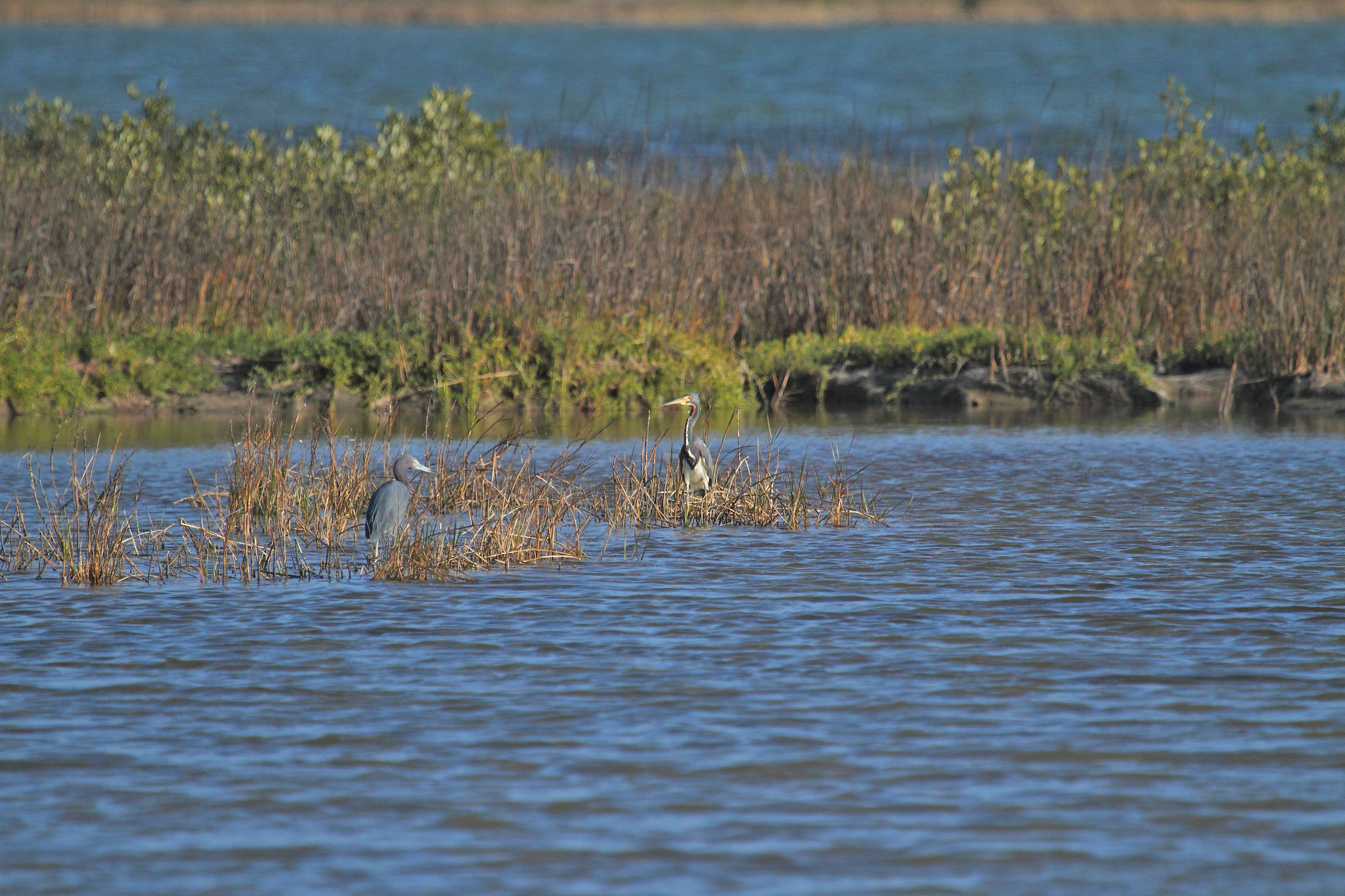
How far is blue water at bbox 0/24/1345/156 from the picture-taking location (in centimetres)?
3988

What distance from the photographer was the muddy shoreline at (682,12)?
86.7 meters

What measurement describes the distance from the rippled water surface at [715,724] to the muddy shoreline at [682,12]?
8113cm

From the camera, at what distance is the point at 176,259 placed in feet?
47.7

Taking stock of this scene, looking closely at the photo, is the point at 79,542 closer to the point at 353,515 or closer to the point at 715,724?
the point at 353,515

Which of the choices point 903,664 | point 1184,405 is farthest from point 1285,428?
point 903,664

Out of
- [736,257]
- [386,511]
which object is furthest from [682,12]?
[386,511]

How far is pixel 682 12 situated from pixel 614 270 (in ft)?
256

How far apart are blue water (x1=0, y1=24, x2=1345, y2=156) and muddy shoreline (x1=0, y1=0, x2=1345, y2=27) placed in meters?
4.21

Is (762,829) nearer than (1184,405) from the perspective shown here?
Yes

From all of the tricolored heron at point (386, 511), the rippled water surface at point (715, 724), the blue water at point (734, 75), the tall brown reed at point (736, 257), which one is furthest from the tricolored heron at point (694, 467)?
the blue water at point (734, 75)

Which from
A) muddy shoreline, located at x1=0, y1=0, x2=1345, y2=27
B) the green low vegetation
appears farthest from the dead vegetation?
muddy shoreline, located at x1=0, y1=0, x2=1345, y2=27

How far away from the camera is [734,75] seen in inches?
2219

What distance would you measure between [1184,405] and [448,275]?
19.6 ft

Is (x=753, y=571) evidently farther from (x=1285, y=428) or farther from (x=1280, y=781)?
(x=1285, y=428)
